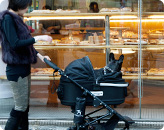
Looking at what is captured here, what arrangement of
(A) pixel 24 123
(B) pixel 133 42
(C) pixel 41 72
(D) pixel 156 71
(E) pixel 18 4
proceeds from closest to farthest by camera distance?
(E) pixel 18 4 < (A) pixel 24 123 < (B) pixel 133 42 < (D) pixel 156 71 < (C) pixel 41 72

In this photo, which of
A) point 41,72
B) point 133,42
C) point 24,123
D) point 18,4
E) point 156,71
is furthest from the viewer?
point 41,72

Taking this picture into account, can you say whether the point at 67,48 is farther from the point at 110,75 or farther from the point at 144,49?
the point at 110,75

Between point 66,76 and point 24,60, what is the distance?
484 mm

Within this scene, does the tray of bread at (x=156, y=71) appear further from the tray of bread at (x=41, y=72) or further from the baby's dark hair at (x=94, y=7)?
the tray of bread at (x=41, y=72)

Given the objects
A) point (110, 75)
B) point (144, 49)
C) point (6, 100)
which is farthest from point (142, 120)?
point (6, 100)

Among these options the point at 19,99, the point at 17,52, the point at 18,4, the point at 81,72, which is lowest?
the point at 19,99

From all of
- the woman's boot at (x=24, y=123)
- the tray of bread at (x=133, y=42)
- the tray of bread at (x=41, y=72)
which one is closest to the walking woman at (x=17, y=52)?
the woman's boot at (x=24, y=123)

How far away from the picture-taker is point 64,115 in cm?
498

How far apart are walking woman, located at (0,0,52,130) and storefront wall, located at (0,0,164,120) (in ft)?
4.52

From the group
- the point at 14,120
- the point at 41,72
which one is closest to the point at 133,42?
the point at 41,72

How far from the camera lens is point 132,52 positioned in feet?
16.5

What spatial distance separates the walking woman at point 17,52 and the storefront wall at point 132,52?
138 centimetres

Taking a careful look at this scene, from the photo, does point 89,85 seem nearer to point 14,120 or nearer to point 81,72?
point 81,72

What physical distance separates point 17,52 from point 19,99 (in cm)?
51
